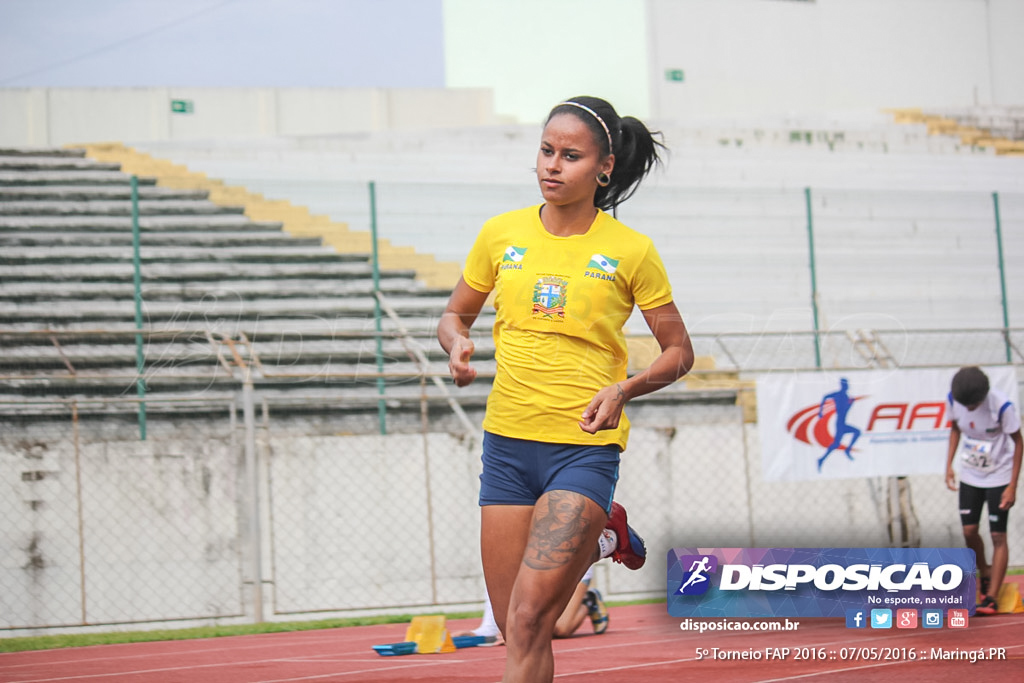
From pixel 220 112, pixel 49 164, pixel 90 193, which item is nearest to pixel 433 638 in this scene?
pixel 90 193

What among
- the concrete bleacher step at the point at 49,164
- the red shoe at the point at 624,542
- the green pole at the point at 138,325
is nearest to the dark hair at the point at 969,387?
the red shoe at the point at 624,542

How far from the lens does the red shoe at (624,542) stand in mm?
3928

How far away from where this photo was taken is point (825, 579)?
574 cm

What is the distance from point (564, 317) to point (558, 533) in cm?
65

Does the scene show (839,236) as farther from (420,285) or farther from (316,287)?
(316,287)

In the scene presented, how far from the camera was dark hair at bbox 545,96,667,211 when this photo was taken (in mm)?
3557

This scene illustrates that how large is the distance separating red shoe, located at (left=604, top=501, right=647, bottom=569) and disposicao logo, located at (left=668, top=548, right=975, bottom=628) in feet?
6.35

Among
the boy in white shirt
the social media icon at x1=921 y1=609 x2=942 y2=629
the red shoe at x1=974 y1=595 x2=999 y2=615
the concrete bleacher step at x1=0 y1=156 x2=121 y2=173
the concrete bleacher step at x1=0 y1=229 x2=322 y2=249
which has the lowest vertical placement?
the red shoe at x1=974 y1=595 x2=999 y2=615

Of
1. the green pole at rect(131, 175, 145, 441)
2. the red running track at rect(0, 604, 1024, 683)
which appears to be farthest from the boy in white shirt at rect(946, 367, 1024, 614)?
the green pole at rect(131, 175, 145, 441)

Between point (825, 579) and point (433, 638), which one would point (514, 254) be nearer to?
point (825, 579)

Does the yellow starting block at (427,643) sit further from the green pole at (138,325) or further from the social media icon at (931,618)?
the green pole at (138,325)

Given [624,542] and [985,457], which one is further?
[985,457]

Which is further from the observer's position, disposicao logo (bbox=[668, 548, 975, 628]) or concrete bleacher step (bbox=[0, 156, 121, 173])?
concrete bleacher step (bbox=[0, 156, 121, 173])

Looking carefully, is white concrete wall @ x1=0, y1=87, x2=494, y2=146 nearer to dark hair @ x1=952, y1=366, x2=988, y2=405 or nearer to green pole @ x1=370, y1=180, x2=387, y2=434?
green pole @ x1=370, y1=180, x2=387, y2=434
